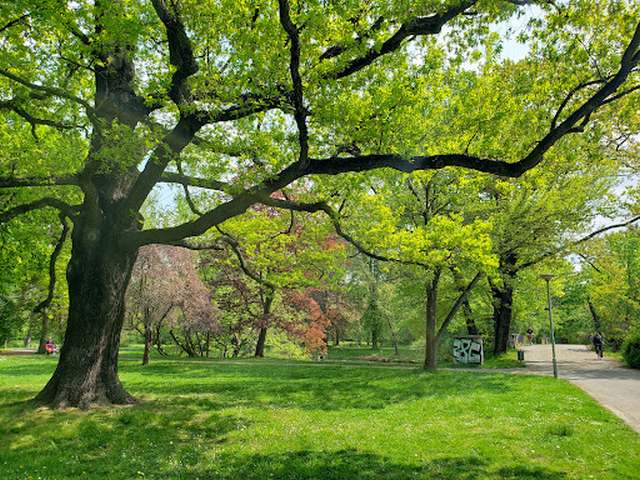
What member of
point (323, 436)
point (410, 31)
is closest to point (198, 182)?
point (410, 31)

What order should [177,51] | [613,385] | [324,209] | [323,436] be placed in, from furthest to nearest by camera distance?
[613,385], [324,209], [323,436], [177,51]

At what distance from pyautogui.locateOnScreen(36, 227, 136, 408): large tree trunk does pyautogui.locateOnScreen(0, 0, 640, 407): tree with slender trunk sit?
4 centimetres

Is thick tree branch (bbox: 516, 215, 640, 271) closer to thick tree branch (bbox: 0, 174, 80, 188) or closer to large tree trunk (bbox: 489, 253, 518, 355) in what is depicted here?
large tree trunk (bbox: 489, 253, 518, 355)

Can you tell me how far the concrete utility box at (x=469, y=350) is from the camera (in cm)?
2636

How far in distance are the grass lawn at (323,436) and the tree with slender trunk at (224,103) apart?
7.09 feet

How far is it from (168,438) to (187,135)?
6757 millimetres

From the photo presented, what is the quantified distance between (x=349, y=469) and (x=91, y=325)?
24.7 feet

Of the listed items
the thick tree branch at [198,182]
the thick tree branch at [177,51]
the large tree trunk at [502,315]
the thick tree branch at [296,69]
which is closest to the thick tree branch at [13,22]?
the thick tree branch at [177,51]

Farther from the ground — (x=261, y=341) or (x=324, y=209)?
(x=324, y=209)

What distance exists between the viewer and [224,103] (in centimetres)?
990

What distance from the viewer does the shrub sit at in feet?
77.5

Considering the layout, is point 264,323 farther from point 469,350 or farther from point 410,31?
point 410,31

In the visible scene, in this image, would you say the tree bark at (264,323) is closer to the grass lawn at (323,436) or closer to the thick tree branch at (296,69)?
the grass lawn at (323,436)

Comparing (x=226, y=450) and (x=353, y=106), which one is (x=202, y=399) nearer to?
(x=226, y=450)
